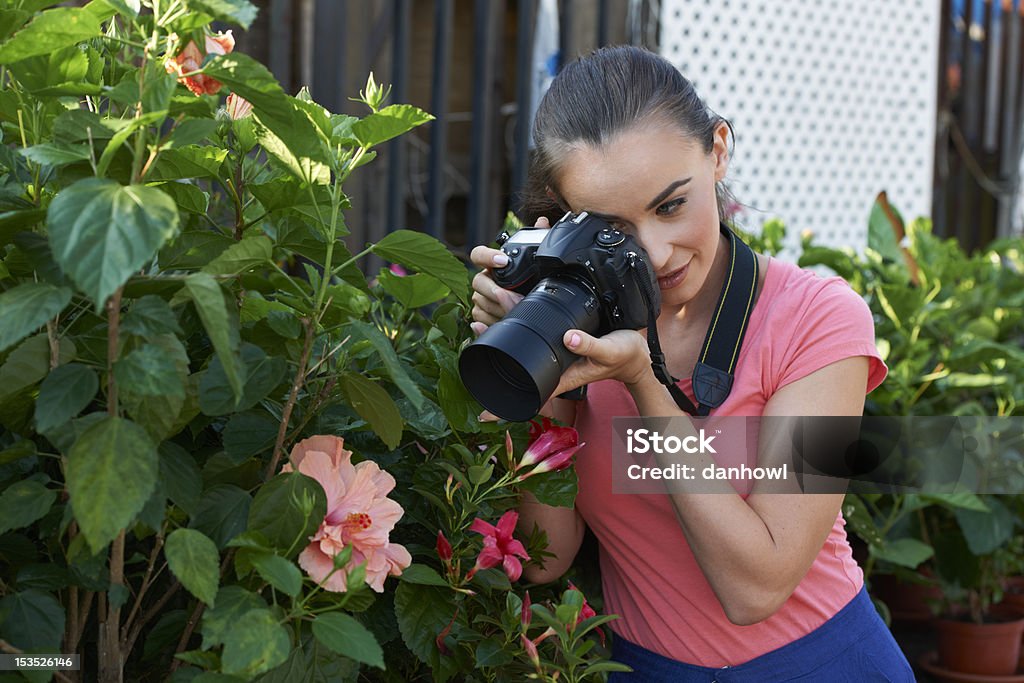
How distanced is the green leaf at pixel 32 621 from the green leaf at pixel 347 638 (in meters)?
0.20

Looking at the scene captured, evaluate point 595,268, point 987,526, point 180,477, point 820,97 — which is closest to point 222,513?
point 180,477

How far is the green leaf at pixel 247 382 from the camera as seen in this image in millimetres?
748

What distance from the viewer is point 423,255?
870 mm

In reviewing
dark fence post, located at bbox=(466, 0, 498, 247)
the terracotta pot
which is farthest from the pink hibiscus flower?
dark fence post, located at bbox=(466, 0, 498, 247)

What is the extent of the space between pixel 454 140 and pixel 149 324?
406cm

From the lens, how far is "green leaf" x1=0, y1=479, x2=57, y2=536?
2.44 feet

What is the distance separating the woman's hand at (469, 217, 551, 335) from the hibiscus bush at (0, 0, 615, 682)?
0.08 m

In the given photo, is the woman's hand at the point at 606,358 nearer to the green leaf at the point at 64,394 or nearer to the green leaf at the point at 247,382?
the green leaf at the point at 247,382

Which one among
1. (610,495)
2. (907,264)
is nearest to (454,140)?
(907,264)

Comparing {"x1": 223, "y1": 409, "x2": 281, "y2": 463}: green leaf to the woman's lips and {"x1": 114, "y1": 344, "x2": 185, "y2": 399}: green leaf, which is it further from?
the woman's lips

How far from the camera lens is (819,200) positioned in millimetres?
4188

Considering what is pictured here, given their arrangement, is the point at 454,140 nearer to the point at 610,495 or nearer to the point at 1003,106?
the point at 1003,106

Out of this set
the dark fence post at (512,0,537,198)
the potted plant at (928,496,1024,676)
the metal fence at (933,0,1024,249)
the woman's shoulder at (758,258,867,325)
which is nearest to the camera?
the woman's shoulder at (758,258,867,325)

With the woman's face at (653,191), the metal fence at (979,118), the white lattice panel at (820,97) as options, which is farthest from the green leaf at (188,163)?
the metal fence at (979,118)
